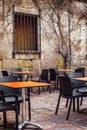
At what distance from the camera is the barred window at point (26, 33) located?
9.77 m

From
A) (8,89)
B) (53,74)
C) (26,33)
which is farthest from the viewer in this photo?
(26,33)

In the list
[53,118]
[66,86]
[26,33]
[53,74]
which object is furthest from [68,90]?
[26,33]

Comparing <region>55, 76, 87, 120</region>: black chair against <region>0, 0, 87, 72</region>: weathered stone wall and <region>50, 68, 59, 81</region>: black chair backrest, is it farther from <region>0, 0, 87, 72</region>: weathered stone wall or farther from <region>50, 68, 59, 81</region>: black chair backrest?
<region>0, 0, 87, 72</region>: weathered stone wall

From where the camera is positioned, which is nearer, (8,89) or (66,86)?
(8,89)

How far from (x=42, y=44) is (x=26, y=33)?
774mm

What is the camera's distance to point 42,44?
1038 centimetres

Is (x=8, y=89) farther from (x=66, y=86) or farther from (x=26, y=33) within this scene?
(x=26, y=33)

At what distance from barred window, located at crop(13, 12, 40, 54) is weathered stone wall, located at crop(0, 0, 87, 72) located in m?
0.19

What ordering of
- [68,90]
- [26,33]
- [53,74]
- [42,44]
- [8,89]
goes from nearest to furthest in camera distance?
[8,89], [68,90], [53,74], [26,33], [42,44]

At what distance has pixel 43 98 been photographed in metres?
7.11

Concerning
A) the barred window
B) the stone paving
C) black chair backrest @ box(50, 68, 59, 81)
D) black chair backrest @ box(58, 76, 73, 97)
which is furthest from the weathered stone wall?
black chair backrest @ box(58, 76, 73, 97)

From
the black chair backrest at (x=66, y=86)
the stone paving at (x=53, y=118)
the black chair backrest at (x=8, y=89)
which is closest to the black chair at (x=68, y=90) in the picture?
the black chair backrest at (x=66, y=86)

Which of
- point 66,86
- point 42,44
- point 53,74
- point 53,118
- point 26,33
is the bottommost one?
point 53,118

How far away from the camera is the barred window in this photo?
32.1ft
